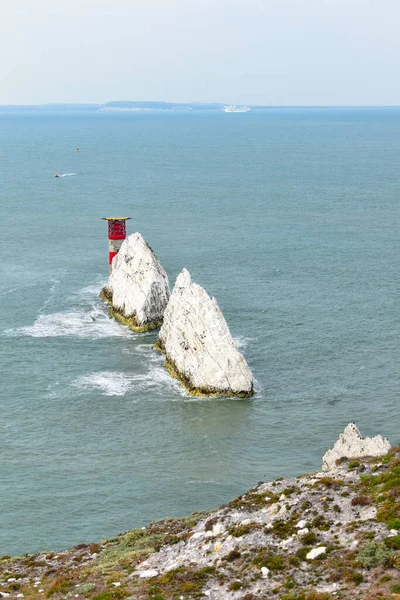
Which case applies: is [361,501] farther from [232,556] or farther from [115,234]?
[115,234]

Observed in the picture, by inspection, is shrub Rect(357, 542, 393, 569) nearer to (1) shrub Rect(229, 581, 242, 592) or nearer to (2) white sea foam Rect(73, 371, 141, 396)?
(1) shrub Rect(229, 581, 242, 592)

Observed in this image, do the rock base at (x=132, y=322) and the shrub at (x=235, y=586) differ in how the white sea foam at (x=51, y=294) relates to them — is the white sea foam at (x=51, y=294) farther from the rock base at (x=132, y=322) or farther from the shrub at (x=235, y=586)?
the shrub at (x=235, y=586)

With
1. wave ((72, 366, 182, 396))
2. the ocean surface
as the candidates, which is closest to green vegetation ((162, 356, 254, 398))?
wave ((72, 366, 182, 396))

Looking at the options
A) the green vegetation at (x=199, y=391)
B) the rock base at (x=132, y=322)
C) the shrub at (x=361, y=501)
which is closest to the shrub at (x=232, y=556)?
the shrub at (x=361, y=501)

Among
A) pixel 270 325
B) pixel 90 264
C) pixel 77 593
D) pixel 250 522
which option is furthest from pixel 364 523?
pixel 90 264

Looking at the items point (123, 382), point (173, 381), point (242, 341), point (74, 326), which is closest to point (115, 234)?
Answer: point (74, 326)

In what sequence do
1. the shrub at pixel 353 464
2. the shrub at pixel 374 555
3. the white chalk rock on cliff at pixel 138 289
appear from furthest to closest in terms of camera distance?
the white chalk rock on cliff at pixel 138 289, the shrub at pixel 353 464, the shrub at pixel 374 555
